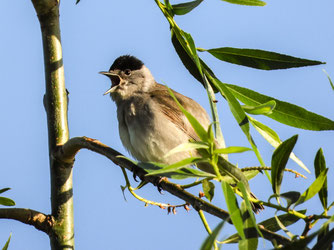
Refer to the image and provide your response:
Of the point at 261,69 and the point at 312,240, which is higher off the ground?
the point at 261,69

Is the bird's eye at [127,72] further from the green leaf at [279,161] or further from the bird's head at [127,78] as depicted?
the green leaf at [279,161]

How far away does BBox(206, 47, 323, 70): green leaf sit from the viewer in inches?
105

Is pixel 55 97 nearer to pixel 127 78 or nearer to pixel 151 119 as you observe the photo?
pixel 151 119

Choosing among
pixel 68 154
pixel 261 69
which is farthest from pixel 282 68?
pixel 68 154

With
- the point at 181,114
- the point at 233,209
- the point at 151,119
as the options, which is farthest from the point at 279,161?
the point at 181,114

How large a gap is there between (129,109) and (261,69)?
2.28 m

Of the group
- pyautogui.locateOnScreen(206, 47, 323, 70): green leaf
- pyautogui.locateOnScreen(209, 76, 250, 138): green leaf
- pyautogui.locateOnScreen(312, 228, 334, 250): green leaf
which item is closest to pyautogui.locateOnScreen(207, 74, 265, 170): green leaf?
pyautogui.locateOnScreen(209, 76, 250, 138): green leaf

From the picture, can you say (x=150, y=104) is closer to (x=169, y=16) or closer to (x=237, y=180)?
(x=169, y=16)

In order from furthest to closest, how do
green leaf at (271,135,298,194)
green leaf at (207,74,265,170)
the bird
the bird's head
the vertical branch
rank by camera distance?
the bird's head, the bird, the vertical branch, green leaf at (207,74,265,170), green leaf at (271,135,298,194)

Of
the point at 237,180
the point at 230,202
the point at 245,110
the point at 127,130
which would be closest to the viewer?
the point at 230,202

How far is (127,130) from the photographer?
15.9 ft

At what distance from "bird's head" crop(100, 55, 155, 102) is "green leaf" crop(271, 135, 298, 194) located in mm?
3323

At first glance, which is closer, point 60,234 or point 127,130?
point 60,234

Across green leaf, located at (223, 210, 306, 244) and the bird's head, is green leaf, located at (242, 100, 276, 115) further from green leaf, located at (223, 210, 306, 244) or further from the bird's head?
the bird's head
